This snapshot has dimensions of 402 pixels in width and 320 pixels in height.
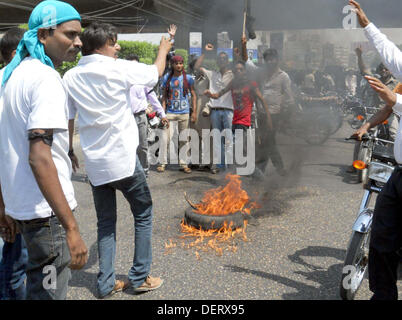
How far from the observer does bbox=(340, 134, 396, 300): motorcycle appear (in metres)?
2.88

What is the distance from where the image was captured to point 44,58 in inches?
73.0

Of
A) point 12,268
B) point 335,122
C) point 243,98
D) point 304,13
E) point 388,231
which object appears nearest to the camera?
point 388,231

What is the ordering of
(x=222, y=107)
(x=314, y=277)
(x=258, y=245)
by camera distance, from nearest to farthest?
1. (x=314, y=277)
2. (x=258, y=245)
3. (x=222, y=107)

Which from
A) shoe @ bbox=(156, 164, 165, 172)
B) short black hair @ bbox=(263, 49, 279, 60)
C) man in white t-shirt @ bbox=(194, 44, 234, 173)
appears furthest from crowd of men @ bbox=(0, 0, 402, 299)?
shoe @ bbox=(156, 164, 165, 172)

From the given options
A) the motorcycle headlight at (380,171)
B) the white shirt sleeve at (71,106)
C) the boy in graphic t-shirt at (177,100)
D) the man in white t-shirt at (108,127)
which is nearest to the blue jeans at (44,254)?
the man in white t-shirt at (108,127)

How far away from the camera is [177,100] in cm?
725

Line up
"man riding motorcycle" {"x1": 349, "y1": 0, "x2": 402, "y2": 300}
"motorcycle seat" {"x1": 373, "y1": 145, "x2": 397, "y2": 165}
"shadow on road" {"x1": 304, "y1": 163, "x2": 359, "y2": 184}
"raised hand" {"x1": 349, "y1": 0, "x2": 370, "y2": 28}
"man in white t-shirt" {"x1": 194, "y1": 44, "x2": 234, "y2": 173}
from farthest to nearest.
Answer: "man in white t-shirt" {"x1": 194, "y1": 44, "x2": 234, "y2": 173}
"shadow on road" {"x1": 304, "y1": 163, "x2": 359, "y2": 184}
"motorcycle seat" {"x1": 373, "y1": 145, "x2": 397, "y2": 165}
"raised hand" {"x1": 349, "y1": 0, "x2": 370, "y2": 28}
"man riding motorcycle" {"x1": 349, "y1": 0, "x2": 402, "y2": 300}

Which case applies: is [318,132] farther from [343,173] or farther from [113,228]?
[113,228]

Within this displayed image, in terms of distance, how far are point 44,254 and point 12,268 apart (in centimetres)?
97

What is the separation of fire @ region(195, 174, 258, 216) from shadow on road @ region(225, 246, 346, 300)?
990 millimetres

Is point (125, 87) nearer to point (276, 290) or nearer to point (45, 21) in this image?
point (45, 21)

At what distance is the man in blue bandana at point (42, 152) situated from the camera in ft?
5.59

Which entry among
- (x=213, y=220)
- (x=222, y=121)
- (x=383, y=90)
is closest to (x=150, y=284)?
(x=213, y=220)

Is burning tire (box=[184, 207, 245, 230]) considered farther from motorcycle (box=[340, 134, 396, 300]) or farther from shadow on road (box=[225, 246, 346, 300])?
motorcycle (box=[340, 134, 396, 300])
